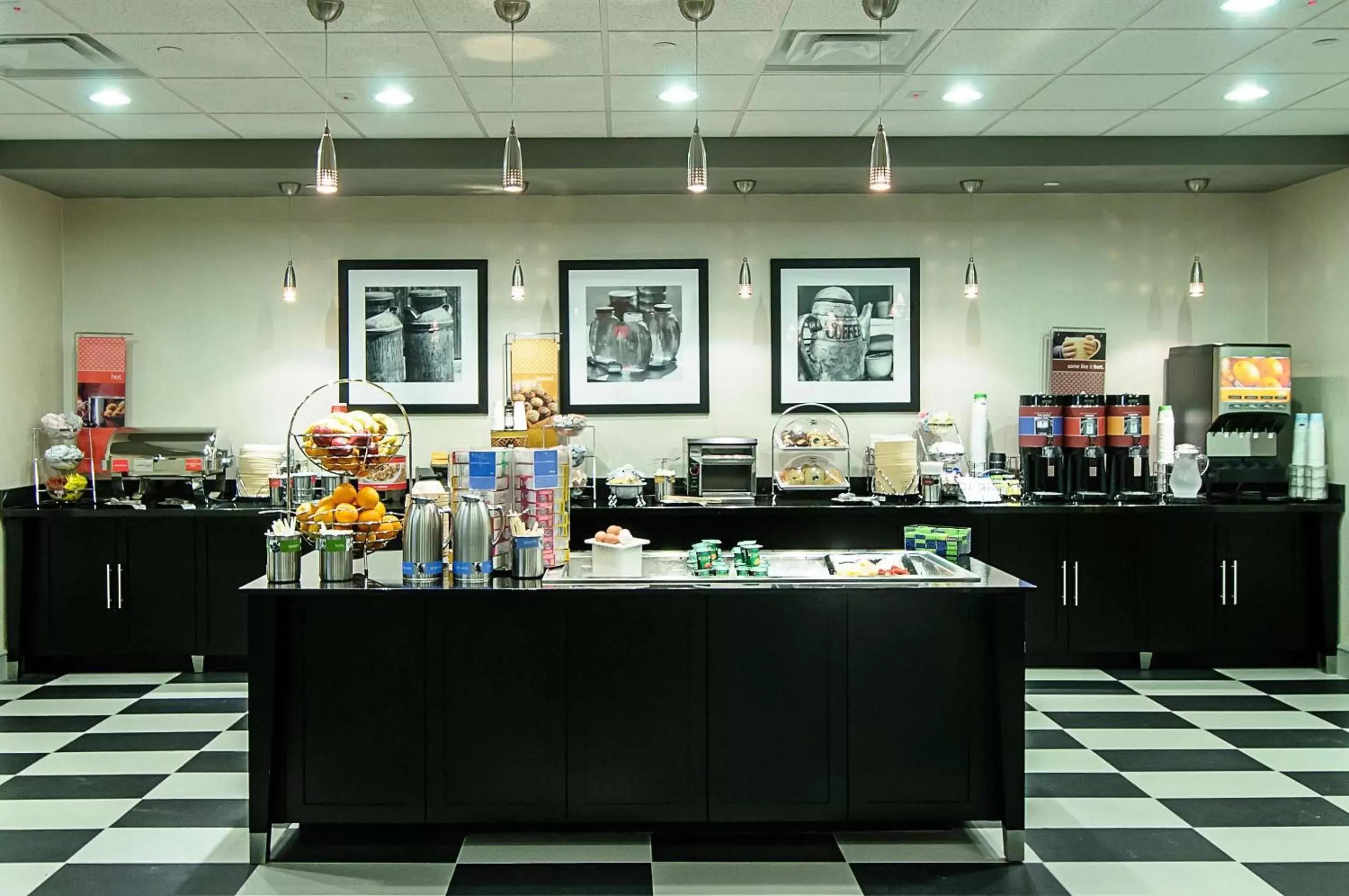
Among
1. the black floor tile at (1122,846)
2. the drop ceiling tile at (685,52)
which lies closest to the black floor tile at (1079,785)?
the black floor tile at (1122,846)

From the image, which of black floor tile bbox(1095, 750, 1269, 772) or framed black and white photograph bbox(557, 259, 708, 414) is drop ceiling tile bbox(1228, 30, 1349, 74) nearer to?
black floor tile bbox(1095, 750, 1269, 772)

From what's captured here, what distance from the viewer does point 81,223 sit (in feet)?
23.1

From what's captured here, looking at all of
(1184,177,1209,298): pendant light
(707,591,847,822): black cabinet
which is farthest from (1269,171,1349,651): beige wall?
(707,591,847,822): black cabinet

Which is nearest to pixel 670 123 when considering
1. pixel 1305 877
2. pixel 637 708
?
pixel 637 708

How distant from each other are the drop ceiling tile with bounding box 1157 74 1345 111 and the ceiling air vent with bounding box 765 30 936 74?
1.48 meters

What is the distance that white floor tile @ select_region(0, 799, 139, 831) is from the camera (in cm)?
393

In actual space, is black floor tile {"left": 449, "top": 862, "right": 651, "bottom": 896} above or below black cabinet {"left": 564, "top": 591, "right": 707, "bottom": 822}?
below

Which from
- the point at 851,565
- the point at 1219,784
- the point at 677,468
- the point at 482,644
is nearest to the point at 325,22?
the point at 482,644

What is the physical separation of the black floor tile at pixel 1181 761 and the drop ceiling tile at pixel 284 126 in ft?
15.7

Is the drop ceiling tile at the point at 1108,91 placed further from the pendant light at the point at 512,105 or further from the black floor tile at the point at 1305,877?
the black floor tile at the point at 1305,877

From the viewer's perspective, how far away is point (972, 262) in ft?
22.1

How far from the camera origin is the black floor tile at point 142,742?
4.88 metres

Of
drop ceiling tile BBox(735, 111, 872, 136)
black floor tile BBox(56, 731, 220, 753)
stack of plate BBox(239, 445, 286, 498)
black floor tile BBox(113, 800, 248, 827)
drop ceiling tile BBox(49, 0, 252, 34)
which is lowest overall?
black floor tile BBox(113, 800, 248, 827)

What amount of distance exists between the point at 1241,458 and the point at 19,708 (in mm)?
6730
